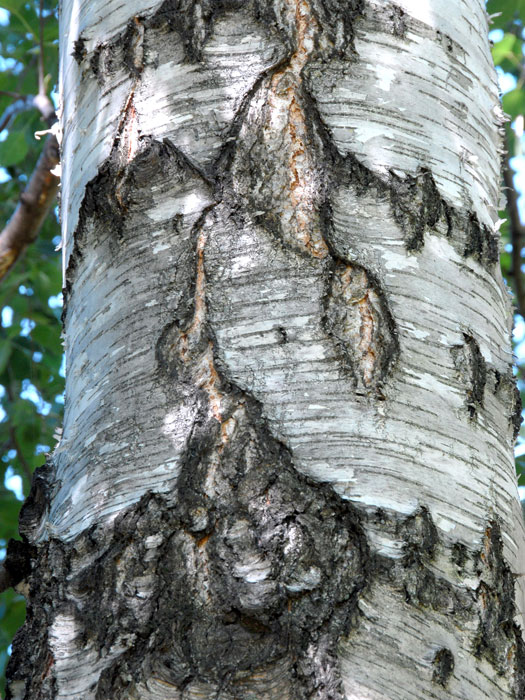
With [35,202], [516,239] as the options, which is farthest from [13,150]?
[516,239]

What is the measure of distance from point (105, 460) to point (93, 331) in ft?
0.61

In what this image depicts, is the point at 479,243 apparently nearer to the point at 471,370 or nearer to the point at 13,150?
the point at 471,370

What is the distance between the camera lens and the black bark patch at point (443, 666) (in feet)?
2.55

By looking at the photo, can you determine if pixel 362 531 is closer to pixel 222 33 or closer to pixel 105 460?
pixel 105 460

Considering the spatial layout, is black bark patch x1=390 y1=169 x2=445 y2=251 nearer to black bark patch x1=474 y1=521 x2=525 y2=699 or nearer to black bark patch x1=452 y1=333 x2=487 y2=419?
black bark patch x1=452 y1=333 x2=487 y2=419

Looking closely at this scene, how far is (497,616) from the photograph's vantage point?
2.79 feet

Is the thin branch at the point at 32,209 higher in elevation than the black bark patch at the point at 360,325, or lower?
higher

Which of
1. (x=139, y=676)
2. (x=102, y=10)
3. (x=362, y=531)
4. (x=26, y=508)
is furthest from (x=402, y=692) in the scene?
(x=102, y=10)

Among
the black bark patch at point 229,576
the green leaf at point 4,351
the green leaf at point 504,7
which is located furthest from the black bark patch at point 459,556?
the green leaf at point 4,351

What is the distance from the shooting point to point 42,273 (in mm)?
3818

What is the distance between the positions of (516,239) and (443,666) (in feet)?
9.17

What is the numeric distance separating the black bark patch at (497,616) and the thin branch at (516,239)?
240 centimetres

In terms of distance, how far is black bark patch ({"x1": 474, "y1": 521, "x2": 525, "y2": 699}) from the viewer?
831mm

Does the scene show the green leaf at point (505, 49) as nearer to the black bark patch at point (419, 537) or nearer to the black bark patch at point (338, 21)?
the black bark patch at point (338, 21)
